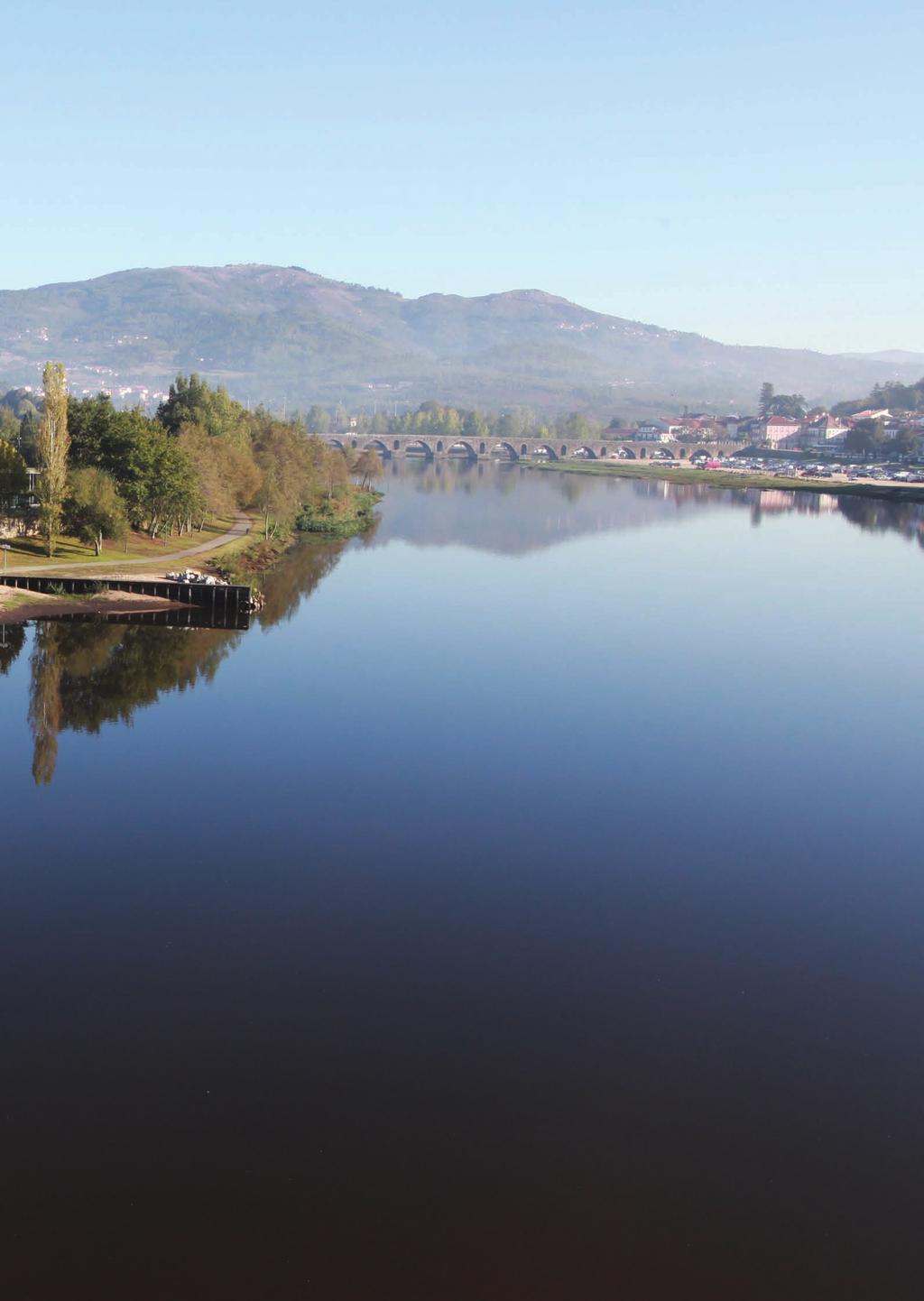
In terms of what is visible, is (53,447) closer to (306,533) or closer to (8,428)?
(306,533)

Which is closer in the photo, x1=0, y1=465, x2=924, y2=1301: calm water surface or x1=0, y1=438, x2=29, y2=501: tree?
x1=0, y1=465, x2=924, y2=1301: calm water surface

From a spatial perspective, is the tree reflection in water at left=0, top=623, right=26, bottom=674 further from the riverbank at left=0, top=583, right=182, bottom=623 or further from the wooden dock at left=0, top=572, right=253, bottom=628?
the wooden dock at left=0, top=572, right=253, bottom=628

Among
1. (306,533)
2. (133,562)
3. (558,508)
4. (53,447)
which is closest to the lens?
(53,447)

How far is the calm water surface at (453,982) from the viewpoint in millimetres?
18266

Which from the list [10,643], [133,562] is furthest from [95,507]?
[10,643]

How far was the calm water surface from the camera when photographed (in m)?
18.3

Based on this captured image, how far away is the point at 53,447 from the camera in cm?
6606

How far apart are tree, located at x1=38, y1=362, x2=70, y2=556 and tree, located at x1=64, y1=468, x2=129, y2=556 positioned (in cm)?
96

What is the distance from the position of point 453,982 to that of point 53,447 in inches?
1978

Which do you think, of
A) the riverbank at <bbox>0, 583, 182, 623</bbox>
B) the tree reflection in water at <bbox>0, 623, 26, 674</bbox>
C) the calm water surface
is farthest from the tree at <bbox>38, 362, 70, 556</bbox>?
the calm water surface

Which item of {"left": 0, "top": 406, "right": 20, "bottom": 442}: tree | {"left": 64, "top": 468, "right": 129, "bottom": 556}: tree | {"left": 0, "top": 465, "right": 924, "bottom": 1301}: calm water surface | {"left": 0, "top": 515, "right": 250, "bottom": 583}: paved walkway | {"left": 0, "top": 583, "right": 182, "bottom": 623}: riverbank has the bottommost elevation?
{"left": 0, "top": 465, "right": 924, "bottom": 1301}: calm water surface

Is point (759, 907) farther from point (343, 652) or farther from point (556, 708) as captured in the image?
point (343, 652)

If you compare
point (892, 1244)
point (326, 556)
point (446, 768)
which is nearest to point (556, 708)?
point (446, 768)

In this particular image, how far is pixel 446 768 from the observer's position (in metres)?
38.0
